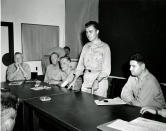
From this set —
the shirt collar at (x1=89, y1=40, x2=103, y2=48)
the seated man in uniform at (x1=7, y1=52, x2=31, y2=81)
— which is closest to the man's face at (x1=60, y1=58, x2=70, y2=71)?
the seated man in uniform at (x1=7, y1=52, x2=31, y2=81)

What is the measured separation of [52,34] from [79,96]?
11.2ft

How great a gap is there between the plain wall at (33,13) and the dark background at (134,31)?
1519mm

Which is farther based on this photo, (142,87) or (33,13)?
(33,13)

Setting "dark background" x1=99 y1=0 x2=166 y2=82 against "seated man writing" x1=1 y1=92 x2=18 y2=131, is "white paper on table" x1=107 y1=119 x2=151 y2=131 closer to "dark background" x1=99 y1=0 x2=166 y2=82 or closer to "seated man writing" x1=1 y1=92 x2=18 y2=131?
"seated man writing" x1=1 y1=92 x2=18 y2=131

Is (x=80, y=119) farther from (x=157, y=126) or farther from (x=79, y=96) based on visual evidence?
(x=79, y=96)

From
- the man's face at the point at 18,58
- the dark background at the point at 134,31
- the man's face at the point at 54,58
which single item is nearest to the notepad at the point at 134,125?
the dark background at the point at 134,31

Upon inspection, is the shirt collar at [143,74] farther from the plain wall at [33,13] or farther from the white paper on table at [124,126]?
the plain wall at [33,13]

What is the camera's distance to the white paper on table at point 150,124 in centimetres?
145

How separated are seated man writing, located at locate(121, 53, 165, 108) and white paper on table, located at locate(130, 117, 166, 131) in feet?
2.85

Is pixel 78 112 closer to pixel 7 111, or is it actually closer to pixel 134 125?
pixel 134 125

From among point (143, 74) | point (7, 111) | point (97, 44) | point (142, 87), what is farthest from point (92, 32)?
point (7, 111)

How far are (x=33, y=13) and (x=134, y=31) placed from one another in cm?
261

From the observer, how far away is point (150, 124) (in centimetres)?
152

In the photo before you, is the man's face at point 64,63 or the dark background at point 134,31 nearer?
the dark background at point 134,31
